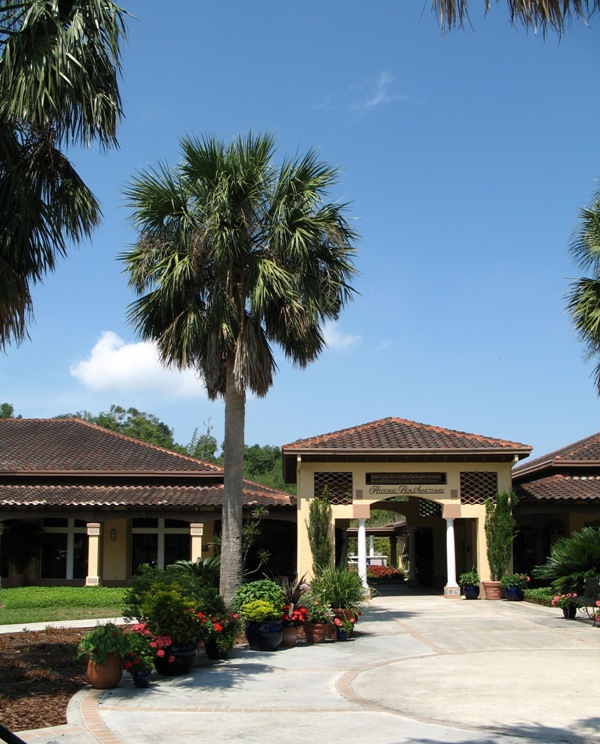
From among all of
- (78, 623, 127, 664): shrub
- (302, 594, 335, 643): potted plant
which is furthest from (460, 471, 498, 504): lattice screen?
(78, 623, 127, 664): shrub

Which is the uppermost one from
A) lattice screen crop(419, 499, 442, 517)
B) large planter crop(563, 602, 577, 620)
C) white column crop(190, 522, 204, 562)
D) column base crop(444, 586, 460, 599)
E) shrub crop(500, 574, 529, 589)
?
lattice screen crop(419, 499, 442, 517)

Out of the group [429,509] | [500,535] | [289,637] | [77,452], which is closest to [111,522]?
[77,452]

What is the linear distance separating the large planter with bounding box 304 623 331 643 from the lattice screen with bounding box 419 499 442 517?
15154 millimetres

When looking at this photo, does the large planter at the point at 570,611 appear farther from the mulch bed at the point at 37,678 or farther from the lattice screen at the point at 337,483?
the mulch bed at the point at 37,678

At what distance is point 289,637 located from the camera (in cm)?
1355

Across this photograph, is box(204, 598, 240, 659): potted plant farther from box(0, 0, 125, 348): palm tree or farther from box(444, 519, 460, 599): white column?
box(444, 519, 460, 599): white column

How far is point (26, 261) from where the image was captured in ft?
29.3

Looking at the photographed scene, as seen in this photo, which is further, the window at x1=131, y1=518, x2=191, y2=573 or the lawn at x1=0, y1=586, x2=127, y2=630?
the window at x1=131, y1=518, x2=191, y2=573

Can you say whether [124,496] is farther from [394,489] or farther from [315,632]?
[315,632]

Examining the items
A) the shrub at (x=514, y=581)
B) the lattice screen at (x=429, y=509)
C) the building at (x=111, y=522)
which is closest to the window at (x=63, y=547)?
the building at (x=111, y=522)

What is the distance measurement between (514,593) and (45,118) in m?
19.3

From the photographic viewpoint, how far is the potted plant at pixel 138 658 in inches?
375

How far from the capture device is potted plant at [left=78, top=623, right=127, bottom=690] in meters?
9.44

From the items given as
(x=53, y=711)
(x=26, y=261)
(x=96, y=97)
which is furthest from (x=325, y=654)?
(x=96, y=97)
